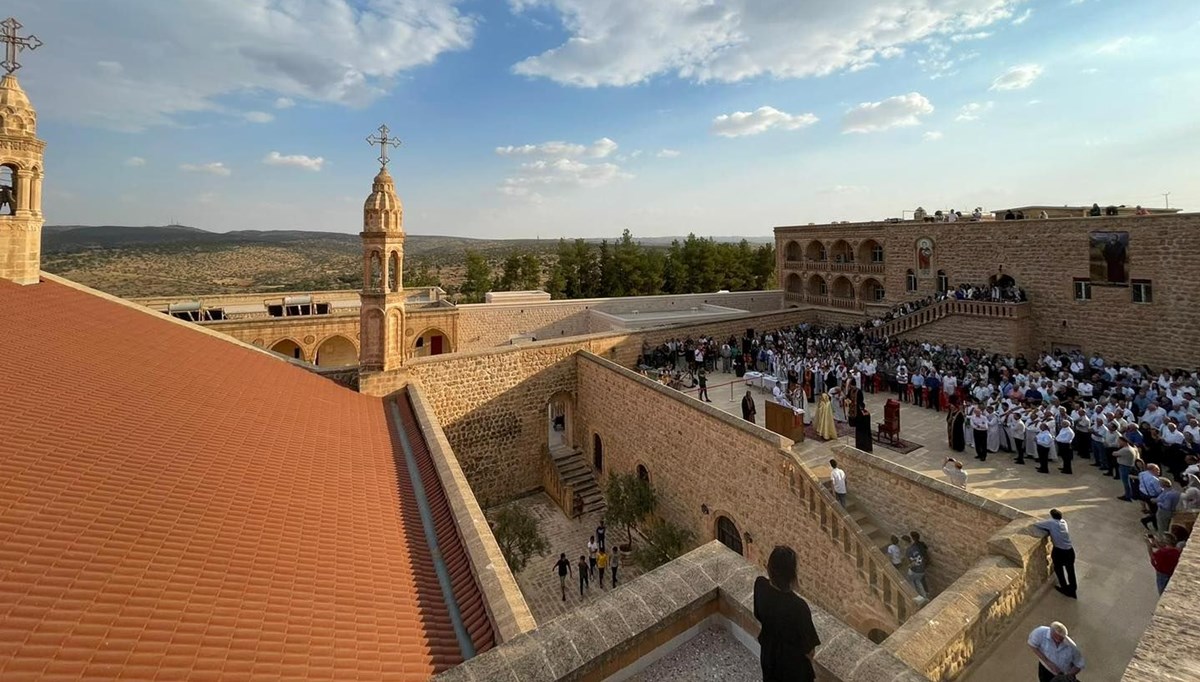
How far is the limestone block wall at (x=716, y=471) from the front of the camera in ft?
33.7

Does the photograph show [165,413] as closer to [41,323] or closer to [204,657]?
[41,323]

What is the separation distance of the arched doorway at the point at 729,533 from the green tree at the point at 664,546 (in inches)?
36.6

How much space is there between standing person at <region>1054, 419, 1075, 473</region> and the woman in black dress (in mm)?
12085

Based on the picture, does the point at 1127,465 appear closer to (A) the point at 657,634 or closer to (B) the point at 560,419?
(A) the point at 657,634

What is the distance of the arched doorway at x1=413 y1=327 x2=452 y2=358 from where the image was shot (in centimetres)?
2891

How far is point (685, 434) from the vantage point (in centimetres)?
1476

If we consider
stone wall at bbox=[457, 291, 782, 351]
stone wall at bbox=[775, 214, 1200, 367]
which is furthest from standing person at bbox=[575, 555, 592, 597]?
stone wall at bbox=[775, 214, 1200, 367]

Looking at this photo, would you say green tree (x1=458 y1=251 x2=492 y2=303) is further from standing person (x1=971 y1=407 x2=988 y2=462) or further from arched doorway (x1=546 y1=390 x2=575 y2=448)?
standing person (x1=971 y1=407 x2=988 y2=462)

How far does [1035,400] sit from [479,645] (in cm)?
1645

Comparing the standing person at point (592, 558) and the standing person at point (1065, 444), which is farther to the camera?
the standing person at point (592, 558)

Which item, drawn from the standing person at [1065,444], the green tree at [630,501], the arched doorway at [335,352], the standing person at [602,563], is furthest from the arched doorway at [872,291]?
the arched doorway at [335,352]

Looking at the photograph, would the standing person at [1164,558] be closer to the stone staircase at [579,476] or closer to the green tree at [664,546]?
the green tree at [664,546]

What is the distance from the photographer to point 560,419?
24.8m

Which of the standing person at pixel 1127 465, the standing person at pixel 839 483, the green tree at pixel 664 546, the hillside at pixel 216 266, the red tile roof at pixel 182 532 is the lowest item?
the green tree at pixel 664 546
